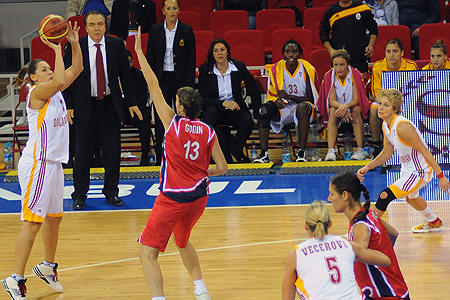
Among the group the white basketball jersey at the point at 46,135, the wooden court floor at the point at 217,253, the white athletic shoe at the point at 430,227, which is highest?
the white basketball jersey at the point at 46,135

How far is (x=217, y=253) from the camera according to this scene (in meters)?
6.82

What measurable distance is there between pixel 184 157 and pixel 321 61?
22.0ft

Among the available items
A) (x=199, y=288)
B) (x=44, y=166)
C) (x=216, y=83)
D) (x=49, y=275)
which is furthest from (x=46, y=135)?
(x=216, y=83)

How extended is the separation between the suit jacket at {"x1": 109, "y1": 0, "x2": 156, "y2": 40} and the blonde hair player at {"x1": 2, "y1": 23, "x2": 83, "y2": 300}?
661 cm

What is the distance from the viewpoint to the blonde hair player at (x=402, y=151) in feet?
21.3

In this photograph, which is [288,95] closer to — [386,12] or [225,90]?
[225,90]

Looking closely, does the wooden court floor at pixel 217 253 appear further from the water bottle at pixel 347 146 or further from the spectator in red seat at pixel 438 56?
the spectator in red seat at pixel 438 56

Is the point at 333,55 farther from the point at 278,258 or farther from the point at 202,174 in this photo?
the point at 202,174

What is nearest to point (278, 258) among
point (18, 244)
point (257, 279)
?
point (257, 279)

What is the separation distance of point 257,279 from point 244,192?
3.37 m

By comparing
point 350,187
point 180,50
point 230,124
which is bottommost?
point 230,124

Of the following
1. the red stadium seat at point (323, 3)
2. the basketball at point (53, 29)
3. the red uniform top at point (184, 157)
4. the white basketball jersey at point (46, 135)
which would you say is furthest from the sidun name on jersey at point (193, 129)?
the red stadium seat at point (323, 3)

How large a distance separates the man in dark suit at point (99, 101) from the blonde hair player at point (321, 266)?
15.9 ft

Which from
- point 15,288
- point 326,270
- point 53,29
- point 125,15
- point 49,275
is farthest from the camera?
point 125,15
